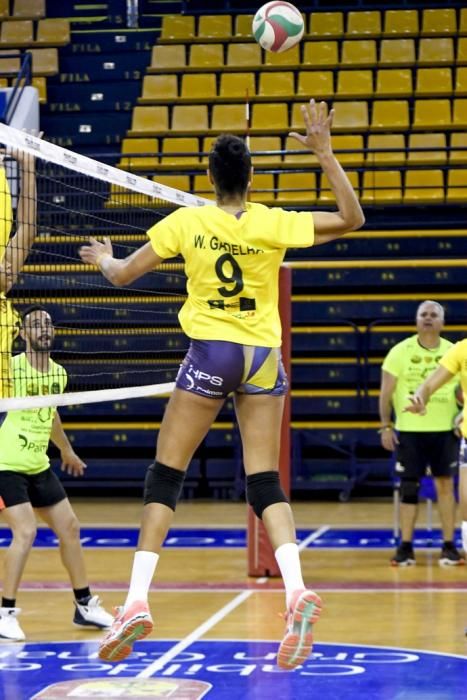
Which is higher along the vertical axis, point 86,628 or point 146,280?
point 146,280

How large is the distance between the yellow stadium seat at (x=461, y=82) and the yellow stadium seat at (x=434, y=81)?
97 millimetres

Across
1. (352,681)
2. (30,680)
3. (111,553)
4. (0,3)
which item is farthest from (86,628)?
(0,3)

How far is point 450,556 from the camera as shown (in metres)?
10.7

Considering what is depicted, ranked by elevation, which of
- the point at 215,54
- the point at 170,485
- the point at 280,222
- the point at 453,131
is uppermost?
the point at 215,54

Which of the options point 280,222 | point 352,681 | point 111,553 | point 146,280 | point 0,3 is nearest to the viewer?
point 280,222

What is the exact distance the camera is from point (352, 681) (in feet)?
22.3

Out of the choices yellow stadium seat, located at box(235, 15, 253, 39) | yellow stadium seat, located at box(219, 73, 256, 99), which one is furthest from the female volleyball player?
yellow stadium seat, located at box(235, 15, 253, 39)

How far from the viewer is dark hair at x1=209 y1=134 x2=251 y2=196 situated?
200 inches

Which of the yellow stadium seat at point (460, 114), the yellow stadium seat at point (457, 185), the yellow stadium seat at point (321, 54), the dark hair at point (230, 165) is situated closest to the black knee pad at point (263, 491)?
the dark hair at point (230, 165)

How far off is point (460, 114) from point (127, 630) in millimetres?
13368

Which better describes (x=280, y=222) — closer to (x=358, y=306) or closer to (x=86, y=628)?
(x=86, y=628)

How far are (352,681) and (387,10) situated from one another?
45.1 feet

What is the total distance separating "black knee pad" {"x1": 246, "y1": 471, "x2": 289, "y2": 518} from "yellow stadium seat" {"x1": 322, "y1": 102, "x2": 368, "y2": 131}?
12.5 m

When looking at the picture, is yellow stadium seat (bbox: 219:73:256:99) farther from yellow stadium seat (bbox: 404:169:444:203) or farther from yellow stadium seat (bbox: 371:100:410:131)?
yellow stadium seat (bbox: 404:169:444:203)
